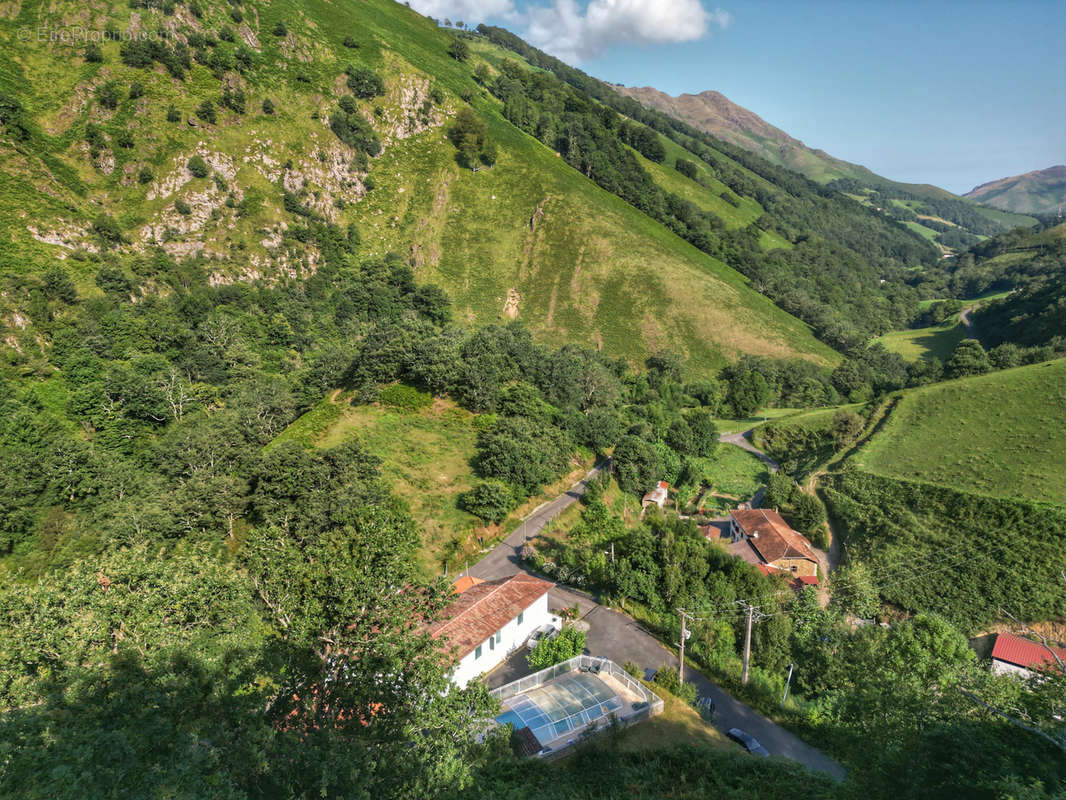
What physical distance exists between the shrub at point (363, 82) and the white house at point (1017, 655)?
130m

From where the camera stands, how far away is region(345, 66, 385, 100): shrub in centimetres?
10394

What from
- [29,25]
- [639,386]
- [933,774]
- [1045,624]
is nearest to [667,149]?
[639,386]

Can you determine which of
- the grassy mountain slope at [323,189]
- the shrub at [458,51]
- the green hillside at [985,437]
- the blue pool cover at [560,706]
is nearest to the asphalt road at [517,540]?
the blue pool cover at [560,706]

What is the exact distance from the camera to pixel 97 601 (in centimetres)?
1302

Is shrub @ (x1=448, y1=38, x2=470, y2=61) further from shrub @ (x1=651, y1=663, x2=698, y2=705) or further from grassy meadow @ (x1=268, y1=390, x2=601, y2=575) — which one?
shrub @ (x1=651, y1=663, x2=698, y2=705)

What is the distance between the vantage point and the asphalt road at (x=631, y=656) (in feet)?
65.6

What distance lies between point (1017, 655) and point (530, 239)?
94487 mm

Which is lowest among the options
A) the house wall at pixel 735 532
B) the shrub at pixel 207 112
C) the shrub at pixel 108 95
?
the house wall at pixel 735 532

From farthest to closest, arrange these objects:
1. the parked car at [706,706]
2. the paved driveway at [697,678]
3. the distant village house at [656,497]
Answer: the distant village house at [656,497], the parked car at [706,706], the paved driveway at [697,678]

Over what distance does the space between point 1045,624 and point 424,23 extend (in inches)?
7375

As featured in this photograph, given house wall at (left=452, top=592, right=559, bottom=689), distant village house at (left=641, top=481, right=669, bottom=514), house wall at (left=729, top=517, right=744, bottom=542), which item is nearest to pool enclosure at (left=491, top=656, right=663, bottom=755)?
house wall at (left=452, top=592, right=559, bottom=689)

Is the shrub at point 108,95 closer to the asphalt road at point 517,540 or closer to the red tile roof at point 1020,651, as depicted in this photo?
the asphalt road at point 517,540

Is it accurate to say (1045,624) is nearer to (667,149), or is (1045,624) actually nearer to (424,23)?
(667,149)

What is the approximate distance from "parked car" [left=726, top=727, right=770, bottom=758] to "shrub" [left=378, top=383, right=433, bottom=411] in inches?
1488
